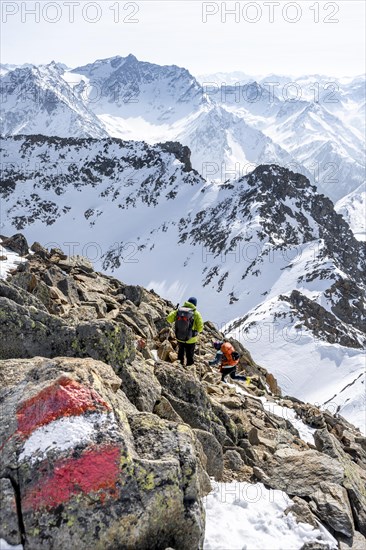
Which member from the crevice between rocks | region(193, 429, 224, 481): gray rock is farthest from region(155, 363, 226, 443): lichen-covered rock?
the crevice between rocks

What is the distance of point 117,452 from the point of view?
6156mm

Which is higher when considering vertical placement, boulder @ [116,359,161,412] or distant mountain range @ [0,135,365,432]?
boulder @ [116,359,161,412]

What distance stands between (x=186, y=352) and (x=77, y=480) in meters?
9.77

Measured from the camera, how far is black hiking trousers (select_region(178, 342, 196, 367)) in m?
15.5

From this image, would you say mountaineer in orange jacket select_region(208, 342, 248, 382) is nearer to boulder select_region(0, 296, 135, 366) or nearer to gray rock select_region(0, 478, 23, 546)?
boulder select_region(0, 296, 135, 366)

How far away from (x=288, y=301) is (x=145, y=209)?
91.9 metres

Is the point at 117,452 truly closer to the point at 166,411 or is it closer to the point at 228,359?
the point at 166,411

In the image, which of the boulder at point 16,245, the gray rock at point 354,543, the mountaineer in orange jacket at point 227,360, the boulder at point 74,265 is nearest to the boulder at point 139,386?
the gray rock at point 354,543

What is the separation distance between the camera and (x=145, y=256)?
130375mm

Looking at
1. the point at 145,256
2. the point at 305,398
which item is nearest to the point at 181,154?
the point at 145,256

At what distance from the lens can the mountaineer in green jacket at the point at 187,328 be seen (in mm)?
14922

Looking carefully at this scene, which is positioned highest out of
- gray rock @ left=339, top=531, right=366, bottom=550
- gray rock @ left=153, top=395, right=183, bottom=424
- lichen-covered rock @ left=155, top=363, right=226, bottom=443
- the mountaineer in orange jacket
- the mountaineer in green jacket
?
gray rock @ left=339, top=531, right=366, bottom=550

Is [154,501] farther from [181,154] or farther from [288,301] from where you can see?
[181,154]

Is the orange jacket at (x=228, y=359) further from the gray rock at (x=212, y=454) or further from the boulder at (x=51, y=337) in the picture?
the gray rock at (x=212, y=454)
